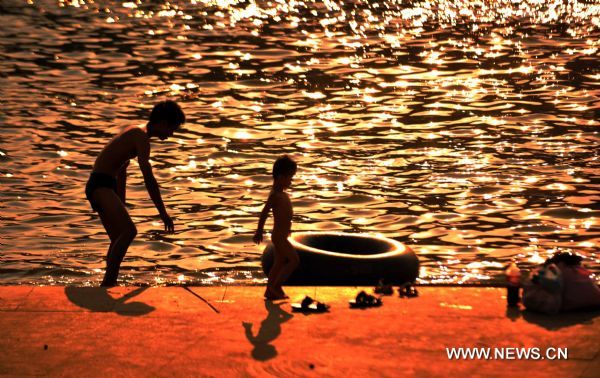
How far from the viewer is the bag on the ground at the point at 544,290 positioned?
10914 mm

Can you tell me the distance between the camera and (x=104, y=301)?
11.5 metres

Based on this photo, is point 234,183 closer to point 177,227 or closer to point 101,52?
point 177,227

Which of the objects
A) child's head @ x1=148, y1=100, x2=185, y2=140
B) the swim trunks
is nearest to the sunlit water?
the swim trunks

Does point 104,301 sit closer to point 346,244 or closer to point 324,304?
point 324,304

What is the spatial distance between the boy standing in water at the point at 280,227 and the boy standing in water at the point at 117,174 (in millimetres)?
1068

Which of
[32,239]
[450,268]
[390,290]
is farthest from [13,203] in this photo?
[390,290]

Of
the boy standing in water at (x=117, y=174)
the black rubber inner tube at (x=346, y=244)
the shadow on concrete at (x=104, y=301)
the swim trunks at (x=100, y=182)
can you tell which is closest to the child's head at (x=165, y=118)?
the boy standing in water at (x=117, y=174)

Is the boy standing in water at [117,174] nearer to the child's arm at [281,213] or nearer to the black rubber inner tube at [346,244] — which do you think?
the child's arm at [281,213]

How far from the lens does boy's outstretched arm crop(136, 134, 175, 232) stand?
12289mm

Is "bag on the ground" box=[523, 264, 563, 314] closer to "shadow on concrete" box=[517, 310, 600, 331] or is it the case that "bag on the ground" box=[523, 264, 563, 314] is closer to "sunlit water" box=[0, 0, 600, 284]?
"shadow on concrete" box=[517, 310, 600, 331]

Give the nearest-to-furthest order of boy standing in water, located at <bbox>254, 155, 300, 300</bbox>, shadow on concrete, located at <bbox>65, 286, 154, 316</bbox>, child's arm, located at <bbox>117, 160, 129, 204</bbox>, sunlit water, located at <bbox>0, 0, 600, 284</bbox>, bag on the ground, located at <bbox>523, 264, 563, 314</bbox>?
1. bag on the ground, located at <bbox>523, 264, 563, 314</bbox>
2. shadow on concrete, located at <bbox>65, 286, 154, 316</bbox>
3. boy standing in water, located at <bbox>254, 155, 300, 300</bbox>
4. child's arm, located at <bbox>117, 160, 129, 204</bbox>
5. sunlit water, located at <bbox>0, 0, 600, 284</bbox>

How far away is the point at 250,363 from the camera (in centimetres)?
983

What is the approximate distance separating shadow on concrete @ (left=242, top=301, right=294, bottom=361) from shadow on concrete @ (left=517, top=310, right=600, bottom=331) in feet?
6.56

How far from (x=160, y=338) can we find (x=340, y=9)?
27.2 m
